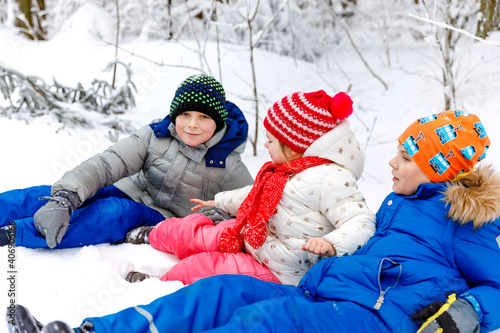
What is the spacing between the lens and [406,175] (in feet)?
6.01

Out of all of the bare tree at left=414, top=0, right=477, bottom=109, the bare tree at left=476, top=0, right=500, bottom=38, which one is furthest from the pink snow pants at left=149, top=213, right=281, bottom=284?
the bare tree at left=476, top=0, right=500, bottom=38

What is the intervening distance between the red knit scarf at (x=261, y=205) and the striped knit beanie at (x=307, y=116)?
0.10 m

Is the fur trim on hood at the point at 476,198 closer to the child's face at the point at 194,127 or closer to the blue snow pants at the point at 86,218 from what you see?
the child's face at the point at 194,127

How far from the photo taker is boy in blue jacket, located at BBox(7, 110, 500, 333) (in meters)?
1.39

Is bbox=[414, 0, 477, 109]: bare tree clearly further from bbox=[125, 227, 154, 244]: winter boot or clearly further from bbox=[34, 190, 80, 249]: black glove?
bbox=[34, 190, 80, 249]: black glove

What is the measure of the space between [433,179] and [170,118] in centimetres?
148

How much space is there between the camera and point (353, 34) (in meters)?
8.20

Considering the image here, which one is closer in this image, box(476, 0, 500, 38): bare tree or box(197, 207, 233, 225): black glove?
box(197, 207, 233, 225): black glove

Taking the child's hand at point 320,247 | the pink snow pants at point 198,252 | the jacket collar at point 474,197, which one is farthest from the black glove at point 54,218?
the jacket collar at point 474,197

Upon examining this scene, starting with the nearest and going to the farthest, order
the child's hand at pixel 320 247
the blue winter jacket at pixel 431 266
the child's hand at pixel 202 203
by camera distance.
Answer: the blue winter jacket at pixel 431 266 → the child's hand at pixel 320 247 → the child's hand at pixel 202 203

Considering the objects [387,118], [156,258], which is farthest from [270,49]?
[156,258]

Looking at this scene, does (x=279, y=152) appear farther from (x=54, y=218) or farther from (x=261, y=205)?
(x=54, y=218)

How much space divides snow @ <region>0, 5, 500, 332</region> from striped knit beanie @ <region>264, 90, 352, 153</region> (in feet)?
2.17

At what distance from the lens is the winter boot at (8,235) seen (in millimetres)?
2113
